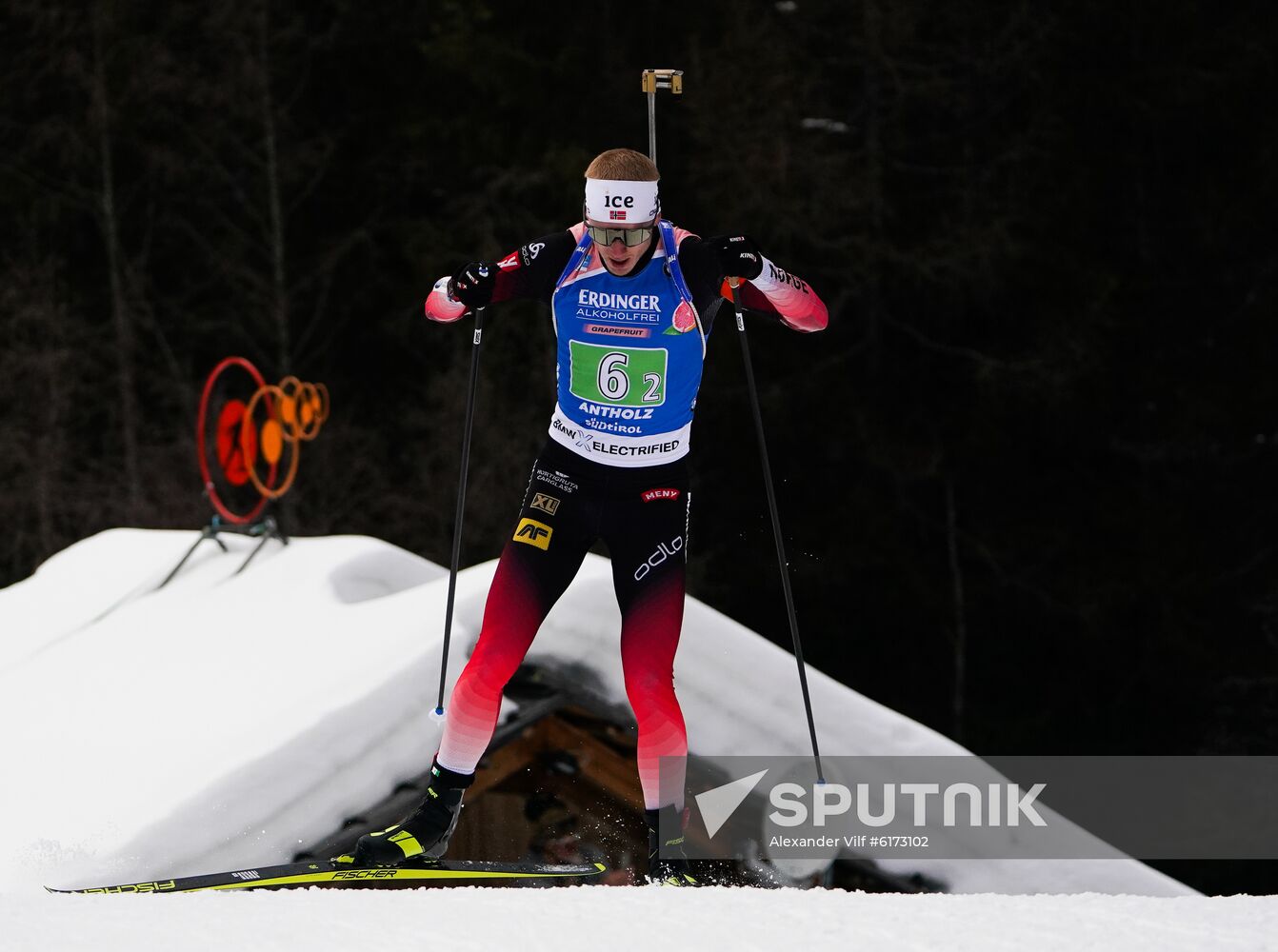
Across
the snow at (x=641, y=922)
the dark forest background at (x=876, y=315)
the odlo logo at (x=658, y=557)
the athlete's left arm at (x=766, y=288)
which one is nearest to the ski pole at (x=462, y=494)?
the odlo logo at (x=658, y=557)

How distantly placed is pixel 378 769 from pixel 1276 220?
55.1 ft

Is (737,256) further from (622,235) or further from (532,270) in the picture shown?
(532,270)

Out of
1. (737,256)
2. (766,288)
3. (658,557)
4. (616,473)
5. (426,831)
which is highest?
(737,256)

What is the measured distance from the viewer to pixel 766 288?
450 centimetres

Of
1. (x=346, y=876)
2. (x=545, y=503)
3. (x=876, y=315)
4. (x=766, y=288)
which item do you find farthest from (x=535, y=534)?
(x=876, y=315)

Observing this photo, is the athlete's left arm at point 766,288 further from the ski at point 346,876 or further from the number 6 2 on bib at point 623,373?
the ski at point 346,876

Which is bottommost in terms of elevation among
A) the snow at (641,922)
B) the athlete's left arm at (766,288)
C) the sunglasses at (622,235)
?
the snow at (641,922)

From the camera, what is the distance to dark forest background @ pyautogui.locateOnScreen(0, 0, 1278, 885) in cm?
1802

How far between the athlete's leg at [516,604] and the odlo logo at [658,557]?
19 cm

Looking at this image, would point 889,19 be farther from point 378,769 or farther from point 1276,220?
point 378,769

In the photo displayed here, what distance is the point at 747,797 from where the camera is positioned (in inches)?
200

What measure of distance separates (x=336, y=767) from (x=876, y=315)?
47.4 ft

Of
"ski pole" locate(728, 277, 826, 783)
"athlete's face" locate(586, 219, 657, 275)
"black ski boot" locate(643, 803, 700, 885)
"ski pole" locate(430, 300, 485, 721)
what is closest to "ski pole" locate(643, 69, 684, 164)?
"athlete's face" locate(586, 219, 657, 275)

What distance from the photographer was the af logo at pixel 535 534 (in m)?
4.48
